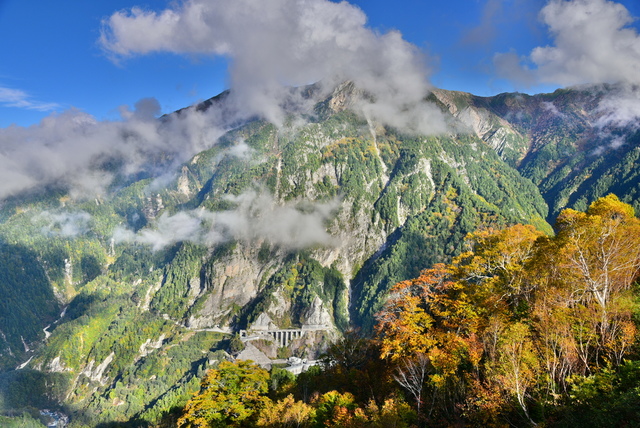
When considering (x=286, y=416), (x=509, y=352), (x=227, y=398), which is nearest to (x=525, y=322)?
(x=509, y=352)

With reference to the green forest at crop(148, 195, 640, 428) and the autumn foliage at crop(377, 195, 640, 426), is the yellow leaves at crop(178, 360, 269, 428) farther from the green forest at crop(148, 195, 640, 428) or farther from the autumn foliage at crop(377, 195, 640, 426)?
the autumn foliage at crop(377, 195, 640, 426)

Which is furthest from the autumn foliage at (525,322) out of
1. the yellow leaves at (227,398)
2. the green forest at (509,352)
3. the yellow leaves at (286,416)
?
the yellow leaves at (227,398)

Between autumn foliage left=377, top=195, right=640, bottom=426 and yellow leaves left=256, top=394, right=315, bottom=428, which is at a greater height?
autumn foliage left=377, top=195, right=640, bottom=426

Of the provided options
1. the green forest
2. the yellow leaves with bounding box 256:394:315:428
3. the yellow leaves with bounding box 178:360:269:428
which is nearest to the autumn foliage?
the green forest

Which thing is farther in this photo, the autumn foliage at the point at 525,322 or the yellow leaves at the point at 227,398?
the yellow leaves at the point at 227,398

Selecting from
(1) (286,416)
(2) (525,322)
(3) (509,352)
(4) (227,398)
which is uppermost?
(2) (525,322)

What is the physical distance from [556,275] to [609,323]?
27.5 ft

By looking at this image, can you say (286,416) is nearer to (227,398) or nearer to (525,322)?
(227,398)

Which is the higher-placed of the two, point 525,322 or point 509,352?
point 525,322

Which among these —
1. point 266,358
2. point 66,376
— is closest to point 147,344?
point 66,376

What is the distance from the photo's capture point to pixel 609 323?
26.4 meters

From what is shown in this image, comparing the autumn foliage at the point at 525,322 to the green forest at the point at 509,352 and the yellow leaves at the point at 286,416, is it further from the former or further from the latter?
the yellow leaves at the point at 286,416

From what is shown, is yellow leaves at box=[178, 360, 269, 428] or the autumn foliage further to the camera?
yellow leaves at box=[178, 360, 269, 428]

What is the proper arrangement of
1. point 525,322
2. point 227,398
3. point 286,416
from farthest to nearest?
point 227,398, point 286,416, point 525,322
